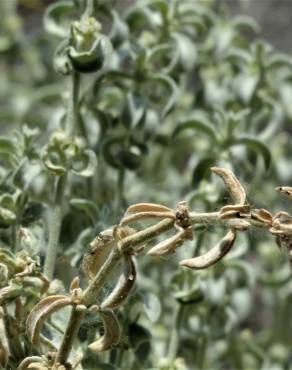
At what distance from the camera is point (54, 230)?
3.98 feet

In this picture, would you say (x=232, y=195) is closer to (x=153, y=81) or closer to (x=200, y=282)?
(x=200, y=282)

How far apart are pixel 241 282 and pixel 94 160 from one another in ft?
1.65

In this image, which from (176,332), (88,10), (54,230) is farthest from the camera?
(176,332)

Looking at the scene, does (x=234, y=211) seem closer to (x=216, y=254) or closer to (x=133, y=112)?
(x=216, y=254)

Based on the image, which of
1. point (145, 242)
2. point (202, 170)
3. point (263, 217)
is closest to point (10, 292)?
point (145, 242)

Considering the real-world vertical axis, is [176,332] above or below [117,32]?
below

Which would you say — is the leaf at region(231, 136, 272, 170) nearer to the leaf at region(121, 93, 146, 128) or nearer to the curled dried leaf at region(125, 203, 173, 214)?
the leaf at region(121, 93, 146, 128)

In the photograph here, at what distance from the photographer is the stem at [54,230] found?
1186mm

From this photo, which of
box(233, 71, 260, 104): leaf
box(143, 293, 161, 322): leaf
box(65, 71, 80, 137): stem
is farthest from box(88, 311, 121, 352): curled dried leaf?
box(233, 71, 260, 104): leaf

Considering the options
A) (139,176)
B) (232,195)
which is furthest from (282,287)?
(232,195)

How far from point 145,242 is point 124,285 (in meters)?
0.05

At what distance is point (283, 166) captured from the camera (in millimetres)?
1908

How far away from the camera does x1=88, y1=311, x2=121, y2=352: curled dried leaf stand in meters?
1.01

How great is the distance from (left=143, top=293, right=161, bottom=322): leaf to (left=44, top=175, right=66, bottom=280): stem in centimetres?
15
